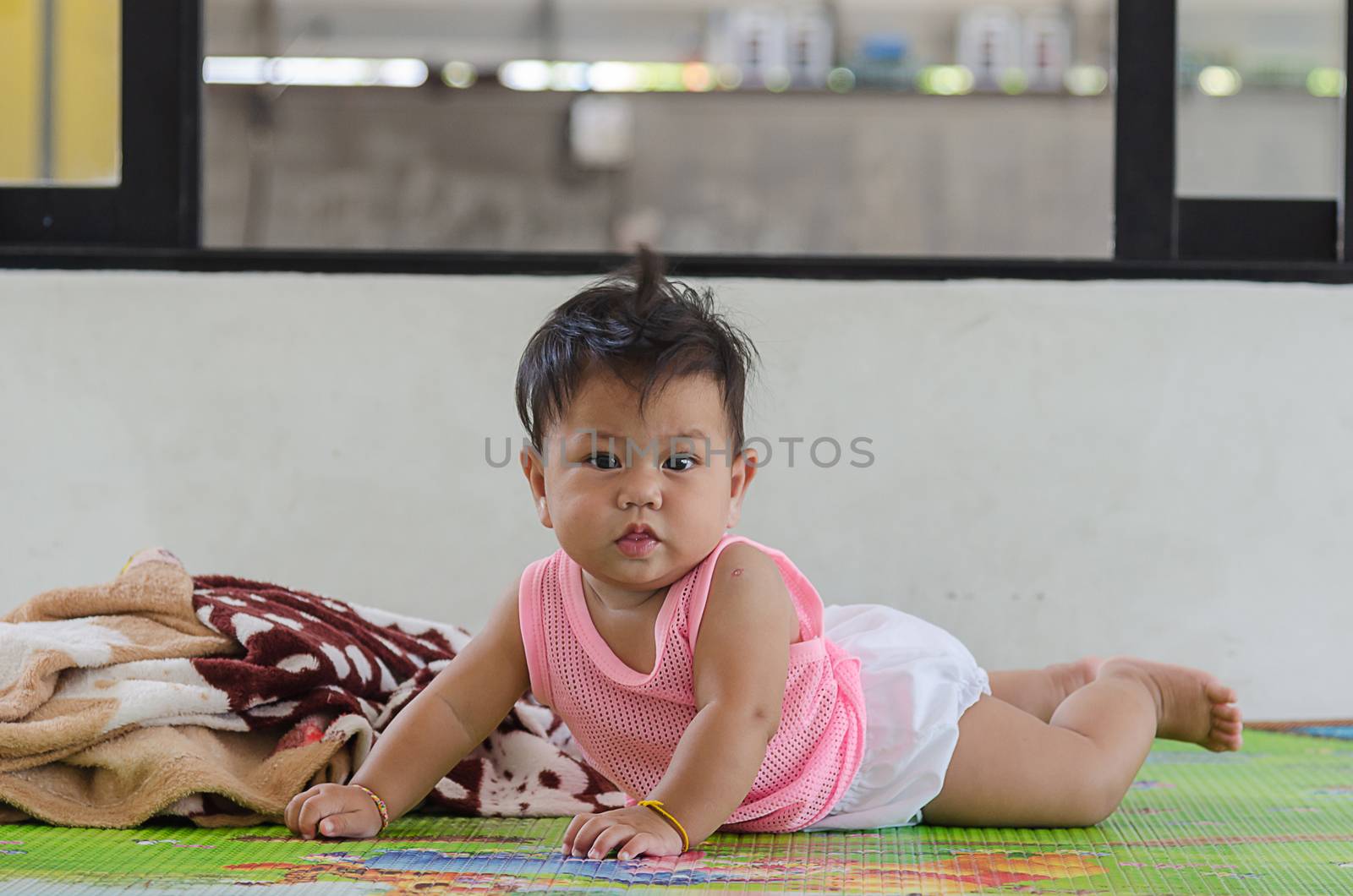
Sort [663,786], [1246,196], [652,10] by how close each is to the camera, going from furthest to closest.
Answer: [652,10] < [1246,196] < [663,786]

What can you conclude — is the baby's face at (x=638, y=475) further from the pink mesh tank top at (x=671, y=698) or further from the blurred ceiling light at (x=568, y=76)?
the blurred ceiling light at (x=568, y=76)

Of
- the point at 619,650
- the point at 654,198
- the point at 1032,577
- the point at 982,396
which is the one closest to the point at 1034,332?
the point at 982,396

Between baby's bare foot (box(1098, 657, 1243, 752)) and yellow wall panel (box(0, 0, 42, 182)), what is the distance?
161cm

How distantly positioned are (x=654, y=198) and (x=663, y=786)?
322cm

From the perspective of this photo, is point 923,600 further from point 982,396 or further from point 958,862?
point 958,862

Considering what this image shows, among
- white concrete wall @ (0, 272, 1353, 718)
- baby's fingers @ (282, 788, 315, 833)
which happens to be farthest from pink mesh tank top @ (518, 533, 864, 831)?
white concrete wall @ (0, 272, 1353, 718)

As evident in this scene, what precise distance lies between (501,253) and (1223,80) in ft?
9.17

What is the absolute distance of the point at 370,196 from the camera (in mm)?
4152

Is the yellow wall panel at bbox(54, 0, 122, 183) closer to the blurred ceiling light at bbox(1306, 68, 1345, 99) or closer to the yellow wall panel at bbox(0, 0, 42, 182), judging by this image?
the yellow wall panel at bbox(0, 0, 42, 182)

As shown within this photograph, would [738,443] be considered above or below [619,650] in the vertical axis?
above

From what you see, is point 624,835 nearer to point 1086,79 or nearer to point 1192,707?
point 1192,707

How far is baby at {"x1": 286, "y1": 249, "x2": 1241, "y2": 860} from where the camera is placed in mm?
1084

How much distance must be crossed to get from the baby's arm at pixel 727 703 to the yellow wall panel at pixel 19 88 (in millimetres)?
1331

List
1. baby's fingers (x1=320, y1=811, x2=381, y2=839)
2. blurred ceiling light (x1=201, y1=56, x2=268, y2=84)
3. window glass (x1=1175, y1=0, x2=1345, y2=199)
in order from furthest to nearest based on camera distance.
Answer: blurred ceiling light (x1=201, y1=56, x2=268, y2=84) < window glass (x1=1175, y1=0, x2=1345, y2=199) < baby's fingers (x1=320, y1=811, x2=381, y2=839)
